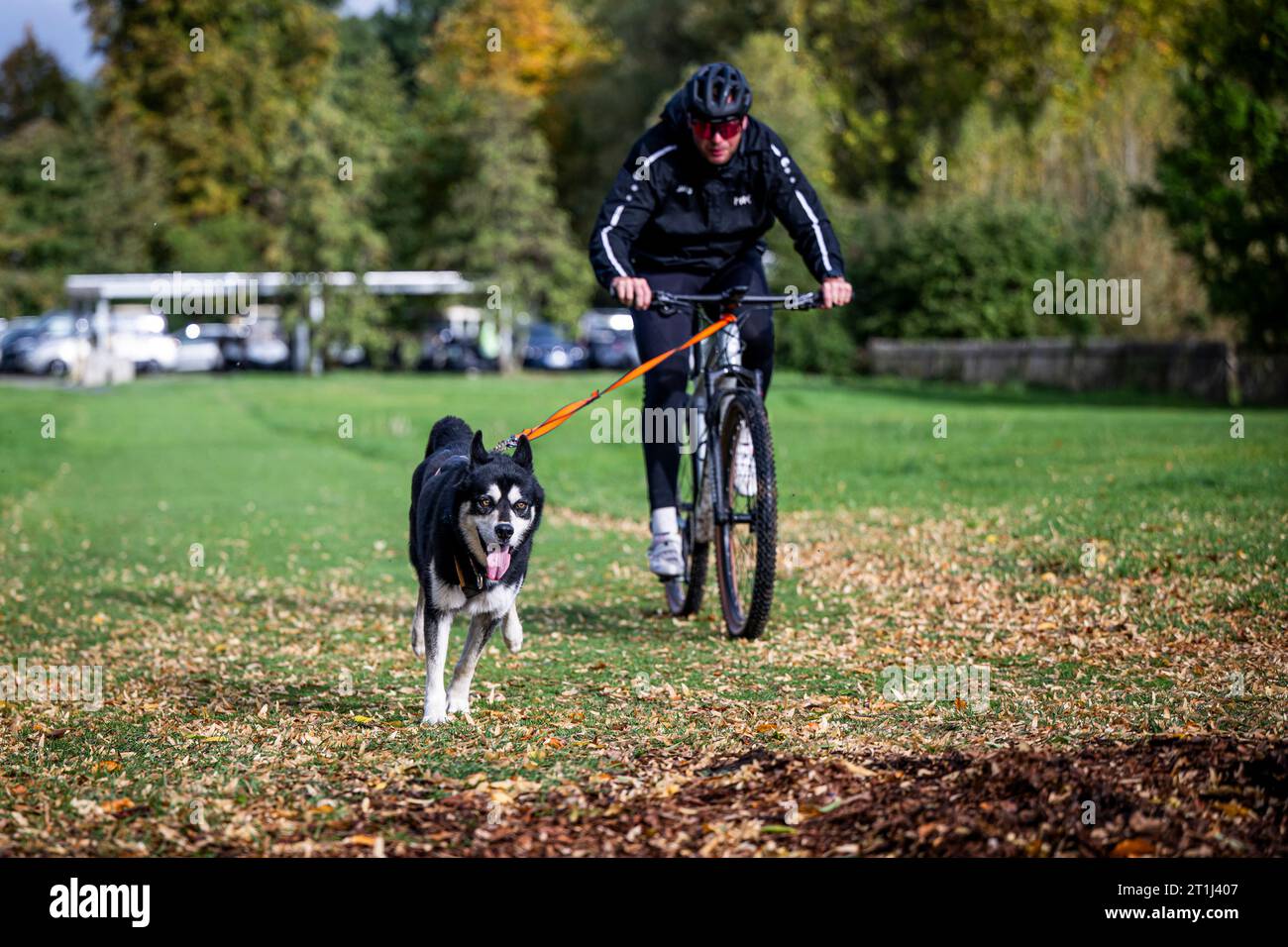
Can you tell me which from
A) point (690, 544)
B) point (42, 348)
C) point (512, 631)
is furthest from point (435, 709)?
point (42, 348)

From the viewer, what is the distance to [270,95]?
244ft

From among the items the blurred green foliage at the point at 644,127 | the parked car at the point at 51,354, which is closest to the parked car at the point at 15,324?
the blurred green foliage at the point at 644,127

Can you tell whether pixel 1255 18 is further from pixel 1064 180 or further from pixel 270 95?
pixel 270 95

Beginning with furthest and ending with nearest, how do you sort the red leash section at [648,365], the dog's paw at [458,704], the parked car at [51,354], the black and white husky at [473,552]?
the parked car at [51,354] → the red leash section at [648,365] → the dog's paw at [458,704] → the black and white husky at [473,552]

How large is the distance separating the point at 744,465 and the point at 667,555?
2.86ft

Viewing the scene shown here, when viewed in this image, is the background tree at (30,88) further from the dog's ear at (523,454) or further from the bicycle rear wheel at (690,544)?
the dog's ear at (523,454)

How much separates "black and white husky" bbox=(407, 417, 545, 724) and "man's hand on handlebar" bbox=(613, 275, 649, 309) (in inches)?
57.7

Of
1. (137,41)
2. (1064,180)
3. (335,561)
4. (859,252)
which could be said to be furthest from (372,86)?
(335,561)

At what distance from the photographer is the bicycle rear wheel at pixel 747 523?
8180 mm

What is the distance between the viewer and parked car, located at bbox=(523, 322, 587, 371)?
64062 mm

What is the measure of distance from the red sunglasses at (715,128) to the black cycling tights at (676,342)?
0.80 metres

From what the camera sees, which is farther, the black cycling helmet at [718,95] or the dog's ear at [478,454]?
the black cycling helmet at [718,95]

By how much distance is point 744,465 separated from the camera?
8.60m

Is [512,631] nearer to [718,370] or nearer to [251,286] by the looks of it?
[718,370]
